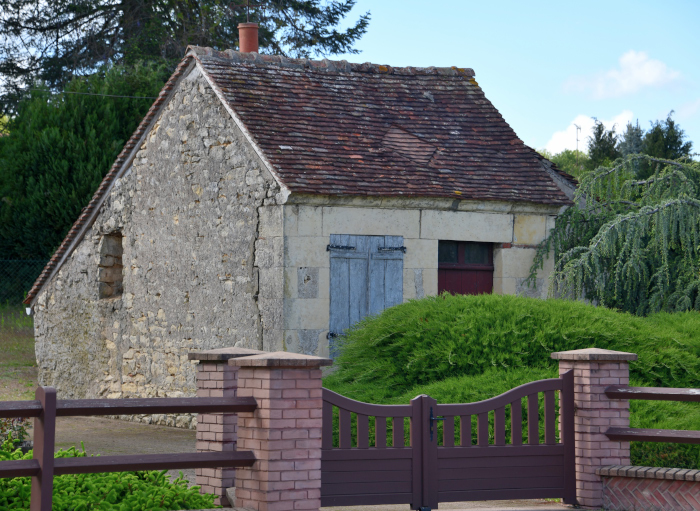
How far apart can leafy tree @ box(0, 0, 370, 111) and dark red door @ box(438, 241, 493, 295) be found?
13.2m

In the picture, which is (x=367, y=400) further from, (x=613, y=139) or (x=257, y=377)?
(x=613, y=139)

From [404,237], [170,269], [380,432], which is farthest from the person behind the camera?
[170,269]

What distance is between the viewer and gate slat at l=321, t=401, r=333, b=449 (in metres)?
6.20

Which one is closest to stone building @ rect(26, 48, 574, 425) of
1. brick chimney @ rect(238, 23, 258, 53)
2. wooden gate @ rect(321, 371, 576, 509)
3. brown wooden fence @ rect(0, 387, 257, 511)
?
brick chimney @ rect(238, 23, 258, 53)

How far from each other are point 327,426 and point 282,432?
67 cm

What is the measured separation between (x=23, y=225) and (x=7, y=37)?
630 centimetres

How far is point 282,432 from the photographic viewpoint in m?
5.64

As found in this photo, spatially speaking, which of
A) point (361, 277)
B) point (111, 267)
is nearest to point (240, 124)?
point (361, 277)

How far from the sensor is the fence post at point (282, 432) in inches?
221

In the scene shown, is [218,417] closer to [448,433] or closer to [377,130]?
[448,433]

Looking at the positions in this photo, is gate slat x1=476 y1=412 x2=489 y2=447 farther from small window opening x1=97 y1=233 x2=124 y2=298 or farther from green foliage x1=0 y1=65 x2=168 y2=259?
green foliage x1=0 y1=65 x2=168 y2=259

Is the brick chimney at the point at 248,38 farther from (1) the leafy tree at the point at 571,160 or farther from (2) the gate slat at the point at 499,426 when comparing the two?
(1) the leafy tree at the point at 571,160

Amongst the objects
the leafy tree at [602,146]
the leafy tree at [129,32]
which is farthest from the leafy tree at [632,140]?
the leafy tree at [129,32]

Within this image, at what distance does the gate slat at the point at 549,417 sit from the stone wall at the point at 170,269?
4.79 metres
